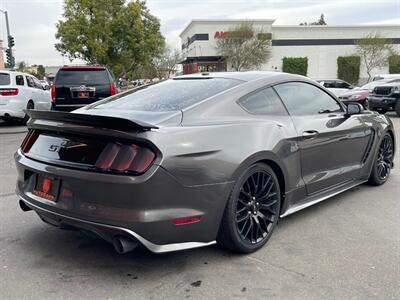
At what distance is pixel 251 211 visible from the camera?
3.46 meters

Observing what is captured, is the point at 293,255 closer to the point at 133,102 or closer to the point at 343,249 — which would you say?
the point at 343,249

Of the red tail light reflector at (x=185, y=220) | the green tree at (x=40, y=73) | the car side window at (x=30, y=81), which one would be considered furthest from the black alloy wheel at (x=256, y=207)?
the green tree at (x=40, y=73)

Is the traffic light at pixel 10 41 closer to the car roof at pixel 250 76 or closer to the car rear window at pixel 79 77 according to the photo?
the car rear window at pixel 79 77

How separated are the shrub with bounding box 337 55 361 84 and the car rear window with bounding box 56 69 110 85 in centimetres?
4810

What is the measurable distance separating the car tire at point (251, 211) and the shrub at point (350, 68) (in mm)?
54384

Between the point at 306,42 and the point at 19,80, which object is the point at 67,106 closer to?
the point at 19,80

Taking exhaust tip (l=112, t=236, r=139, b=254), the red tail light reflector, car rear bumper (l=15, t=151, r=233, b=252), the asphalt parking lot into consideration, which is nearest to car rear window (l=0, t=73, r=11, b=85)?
the asphalt parking lot

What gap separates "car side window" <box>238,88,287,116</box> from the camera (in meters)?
Answer: 3.61

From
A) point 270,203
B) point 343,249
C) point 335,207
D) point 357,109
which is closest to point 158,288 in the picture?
point 270,203

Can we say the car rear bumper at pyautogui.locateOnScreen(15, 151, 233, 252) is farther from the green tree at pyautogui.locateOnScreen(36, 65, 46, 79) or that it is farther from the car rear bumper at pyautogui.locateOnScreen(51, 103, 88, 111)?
the green tree at pyautogui.locateOnScreen(36, 65, 46, 79)

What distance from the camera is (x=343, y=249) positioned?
354 cm

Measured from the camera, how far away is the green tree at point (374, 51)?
50.0 meters

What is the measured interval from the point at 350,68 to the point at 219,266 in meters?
55.6

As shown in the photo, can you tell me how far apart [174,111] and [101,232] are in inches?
40.9
